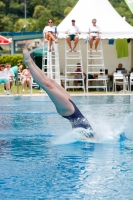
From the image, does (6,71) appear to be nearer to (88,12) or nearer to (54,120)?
(88,12)

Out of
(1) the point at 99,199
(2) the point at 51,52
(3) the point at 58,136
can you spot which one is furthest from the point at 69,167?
(2) the point at 51,52

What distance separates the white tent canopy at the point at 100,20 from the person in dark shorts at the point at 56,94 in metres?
13.6

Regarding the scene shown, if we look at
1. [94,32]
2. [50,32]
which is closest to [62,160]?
[50,32]

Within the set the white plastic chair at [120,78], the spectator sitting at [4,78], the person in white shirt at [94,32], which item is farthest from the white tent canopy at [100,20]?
the spectator sitting at [4,78]

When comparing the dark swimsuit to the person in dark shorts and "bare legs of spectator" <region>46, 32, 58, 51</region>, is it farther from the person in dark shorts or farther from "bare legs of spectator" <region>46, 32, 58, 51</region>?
"bare legs of spectator" <region>46, 32, 58, 51</region>

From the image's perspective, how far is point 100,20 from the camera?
22938mm

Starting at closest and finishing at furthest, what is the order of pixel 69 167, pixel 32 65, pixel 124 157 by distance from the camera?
pixel 69 167, pixel 124 157, pixel 32 65

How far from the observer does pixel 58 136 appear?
32.2ft

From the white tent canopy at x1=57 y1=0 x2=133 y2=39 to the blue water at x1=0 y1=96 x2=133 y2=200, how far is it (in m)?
9.60

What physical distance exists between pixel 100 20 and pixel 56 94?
585 inches

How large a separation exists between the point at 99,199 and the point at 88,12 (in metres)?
18.3

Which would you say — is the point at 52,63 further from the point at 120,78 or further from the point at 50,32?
the point at 120,78

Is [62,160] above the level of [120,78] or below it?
below

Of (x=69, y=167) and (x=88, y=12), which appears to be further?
(x=88, y=12)
